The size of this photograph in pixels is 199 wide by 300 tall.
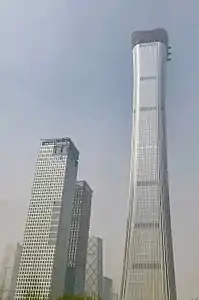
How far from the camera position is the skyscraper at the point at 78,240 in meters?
52.6

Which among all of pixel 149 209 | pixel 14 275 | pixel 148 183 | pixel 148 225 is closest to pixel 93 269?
pixel 14 275

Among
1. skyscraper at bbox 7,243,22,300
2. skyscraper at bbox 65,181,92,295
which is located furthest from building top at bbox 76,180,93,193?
skyscraper at bbox 7,243,22,300

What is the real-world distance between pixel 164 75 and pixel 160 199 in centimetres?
1187

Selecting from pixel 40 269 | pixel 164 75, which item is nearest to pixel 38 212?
pixel 40 269

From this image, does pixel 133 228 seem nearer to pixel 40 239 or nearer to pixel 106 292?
pixel 106 292

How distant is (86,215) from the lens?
58.6 metres

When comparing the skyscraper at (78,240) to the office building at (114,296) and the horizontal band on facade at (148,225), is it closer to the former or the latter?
the office building at (114,296)

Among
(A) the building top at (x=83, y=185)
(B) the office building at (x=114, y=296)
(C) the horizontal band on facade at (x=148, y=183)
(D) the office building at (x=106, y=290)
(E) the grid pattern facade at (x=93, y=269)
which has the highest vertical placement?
(A) the building top at (x=83, y=185)

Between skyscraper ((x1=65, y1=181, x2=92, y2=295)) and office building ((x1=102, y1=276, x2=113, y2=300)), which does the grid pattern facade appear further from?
office building ((x1=102, y1=276, x2=113, y2=300))

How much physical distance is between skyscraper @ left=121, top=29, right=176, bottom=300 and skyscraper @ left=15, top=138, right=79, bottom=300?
12382 millimetres

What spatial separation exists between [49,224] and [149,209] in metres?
18.0

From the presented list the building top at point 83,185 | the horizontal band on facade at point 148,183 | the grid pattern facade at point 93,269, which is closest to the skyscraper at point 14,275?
the grid pattern facade at point 93,269

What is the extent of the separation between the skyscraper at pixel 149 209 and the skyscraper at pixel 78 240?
53.5 feet

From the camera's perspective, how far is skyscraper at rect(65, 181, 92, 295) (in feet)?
173
